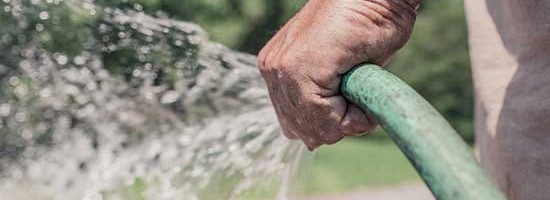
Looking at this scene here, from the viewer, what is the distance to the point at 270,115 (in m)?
2.53

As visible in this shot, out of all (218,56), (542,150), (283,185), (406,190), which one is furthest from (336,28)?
(406,190)

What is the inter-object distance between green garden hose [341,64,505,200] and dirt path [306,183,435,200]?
5913 mm

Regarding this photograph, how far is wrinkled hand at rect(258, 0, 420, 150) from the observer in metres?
1.73

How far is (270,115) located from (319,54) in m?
0.80

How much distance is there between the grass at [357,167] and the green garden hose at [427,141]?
621cm

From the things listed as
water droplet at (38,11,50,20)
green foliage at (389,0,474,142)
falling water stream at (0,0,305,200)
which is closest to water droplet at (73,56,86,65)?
falling water stream at (0,0,305,200)

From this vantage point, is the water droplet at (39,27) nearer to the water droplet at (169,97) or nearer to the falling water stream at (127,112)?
the falling water stream at (127,112)

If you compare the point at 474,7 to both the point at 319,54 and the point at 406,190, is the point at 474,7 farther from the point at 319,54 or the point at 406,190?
the point at 406,190

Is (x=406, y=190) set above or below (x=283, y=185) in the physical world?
below

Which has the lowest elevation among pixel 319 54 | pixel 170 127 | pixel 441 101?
pixel 441 101

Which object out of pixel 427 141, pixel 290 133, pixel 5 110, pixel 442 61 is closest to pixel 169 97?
→ pixel 5 110

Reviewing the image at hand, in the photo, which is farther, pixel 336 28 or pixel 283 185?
pixel 283 185

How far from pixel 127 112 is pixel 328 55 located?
1.19 m

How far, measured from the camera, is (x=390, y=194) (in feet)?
25.5
